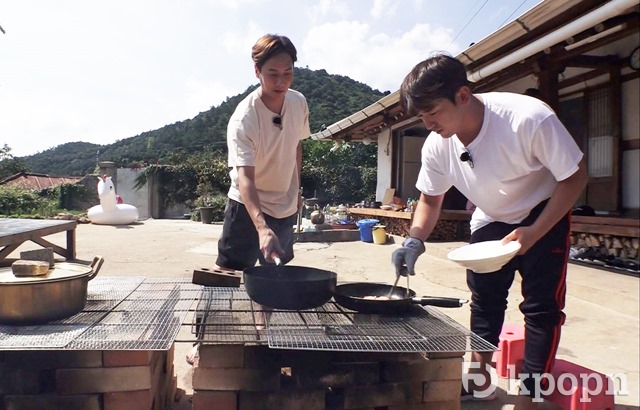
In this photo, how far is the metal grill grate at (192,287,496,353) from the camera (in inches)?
57.5

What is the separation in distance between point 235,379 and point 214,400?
10cm

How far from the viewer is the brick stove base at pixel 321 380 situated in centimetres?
162

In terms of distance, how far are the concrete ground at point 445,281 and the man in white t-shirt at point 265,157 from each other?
618 millimetres

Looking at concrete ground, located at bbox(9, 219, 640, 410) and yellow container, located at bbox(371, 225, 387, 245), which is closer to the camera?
concrete ground, located at bbox(9, 219, 640, 410)

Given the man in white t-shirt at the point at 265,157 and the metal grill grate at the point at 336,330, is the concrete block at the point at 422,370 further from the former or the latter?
the man in white t-shirt at the point at 265,157

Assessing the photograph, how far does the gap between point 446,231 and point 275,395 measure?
23.4ft

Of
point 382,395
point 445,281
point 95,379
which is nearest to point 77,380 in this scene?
point 95,379

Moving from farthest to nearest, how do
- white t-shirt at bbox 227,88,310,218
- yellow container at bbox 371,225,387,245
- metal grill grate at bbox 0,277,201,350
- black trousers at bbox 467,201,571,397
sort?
yellow container at bbox 371,225,387,245 < white t-shirt at bbox 227,88,310,218 < black trousers at bbox 467,201,571,397 < metal grill grate at bbox 0,277,201,350

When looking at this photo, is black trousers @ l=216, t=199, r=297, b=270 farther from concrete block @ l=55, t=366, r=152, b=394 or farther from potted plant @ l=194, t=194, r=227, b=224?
potted plant @ l=194, t=194, r=227, b=224

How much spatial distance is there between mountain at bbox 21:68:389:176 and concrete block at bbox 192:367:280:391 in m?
28.1

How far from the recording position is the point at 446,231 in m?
8.38

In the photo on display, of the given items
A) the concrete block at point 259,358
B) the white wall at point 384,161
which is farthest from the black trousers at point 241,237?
the white wall at point 384,161

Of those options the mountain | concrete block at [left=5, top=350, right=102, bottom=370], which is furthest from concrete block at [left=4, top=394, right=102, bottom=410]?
the mountain

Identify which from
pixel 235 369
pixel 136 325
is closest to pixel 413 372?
pixel 235 369
